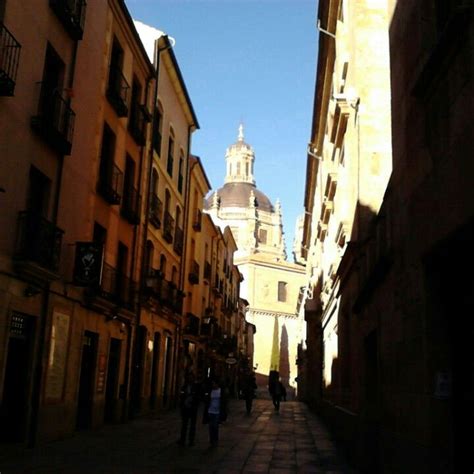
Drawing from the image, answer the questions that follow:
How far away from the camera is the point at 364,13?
1375 centimetres

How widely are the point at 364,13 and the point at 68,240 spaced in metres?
8.39

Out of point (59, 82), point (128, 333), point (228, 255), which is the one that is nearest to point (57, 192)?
point (59, 82)

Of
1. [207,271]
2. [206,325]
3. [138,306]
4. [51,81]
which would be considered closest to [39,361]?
[51,81]

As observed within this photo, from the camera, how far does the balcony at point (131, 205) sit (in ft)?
62.8

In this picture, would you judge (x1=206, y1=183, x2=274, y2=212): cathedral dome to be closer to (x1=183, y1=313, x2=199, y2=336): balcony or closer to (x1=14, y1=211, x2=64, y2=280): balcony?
(x1=183, y1=313, x2=199, y2=336): balcony

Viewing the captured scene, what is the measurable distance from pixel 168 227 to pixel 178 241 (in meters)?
2.42

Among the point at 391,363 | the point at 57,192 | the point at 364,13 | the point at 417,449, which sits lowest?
the point at 417,449

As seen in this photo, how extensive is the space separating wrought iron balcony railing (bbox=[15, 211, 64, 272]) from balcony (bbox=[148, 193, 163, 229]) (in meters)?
9.15

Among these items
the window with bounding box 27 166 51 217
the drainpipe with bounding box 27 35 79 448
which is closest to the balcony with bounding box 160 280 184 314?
the drainpipe with bounding box 27 35 79 448

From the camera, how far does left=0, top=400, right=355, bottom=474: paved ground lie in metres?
10.5

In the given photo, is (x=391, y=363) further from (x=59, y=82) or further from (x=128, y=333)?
(x=128, y=333)

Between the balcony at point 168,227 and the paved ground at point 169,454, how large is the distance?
8.60 m

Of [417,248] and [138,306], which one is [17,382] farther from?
[417,248]

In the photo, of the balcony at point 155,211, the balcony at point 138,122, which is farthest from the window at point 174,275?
the balcony at point 138,122
